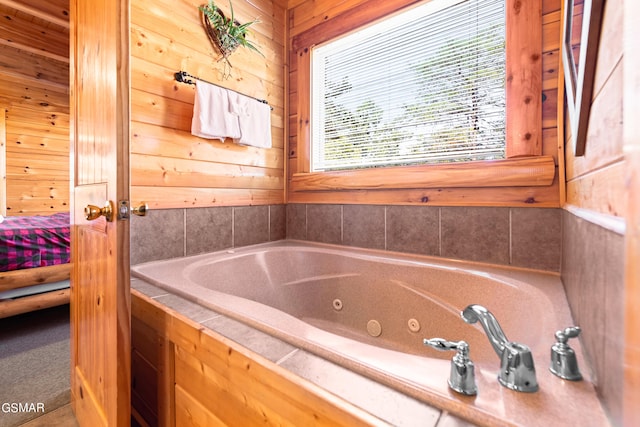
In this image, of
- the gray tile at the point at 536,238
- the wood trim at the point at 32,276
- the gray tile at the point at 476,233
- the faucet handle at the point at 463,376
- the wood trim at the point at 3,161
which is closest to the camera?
the faucet handle at the point at 463,376

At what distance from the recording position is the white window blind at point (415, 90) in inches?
59.0

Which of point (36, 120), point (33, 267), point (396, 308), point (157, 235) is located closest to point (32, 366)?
point (33, 267)

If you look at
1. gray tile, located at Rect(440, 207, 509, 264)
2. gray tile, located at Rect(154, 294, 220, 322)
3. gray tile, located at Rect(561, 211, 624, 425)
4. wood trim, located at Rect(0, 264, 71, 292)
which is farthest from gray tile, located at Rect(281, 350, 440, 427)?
wood trim, located at Rect(0, 264, 71, 292)

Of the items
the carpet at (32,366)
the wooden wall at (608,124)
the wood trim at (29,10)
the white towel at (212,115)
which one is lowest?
the carpet at (32,366)

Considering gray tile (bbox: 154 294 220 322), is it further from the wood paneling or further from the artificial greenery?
the artificial greenery

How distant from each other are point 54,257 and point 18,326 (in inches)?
21.0

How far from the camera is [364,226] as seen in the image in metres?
1.86

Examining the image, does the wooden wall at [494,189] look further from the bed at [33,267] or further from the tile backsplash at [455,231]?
the bed at [33,267]

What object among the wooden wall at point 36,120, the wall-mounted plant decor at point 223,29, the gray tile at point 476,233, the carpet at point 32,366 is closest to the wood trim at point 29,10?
the wooden wall at point 36,120

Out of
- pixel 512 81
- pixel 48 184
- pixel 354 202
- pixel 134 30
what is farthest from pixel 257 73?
pixel 48 184

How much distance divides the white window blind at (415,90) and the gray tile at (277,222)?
44 cm

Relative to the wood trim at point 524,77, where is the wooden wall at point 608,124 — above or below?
below

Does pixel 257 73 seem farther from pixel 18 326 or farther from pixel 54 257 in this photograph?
pixel 18 326

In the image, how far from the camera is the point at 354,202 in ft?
6.27
